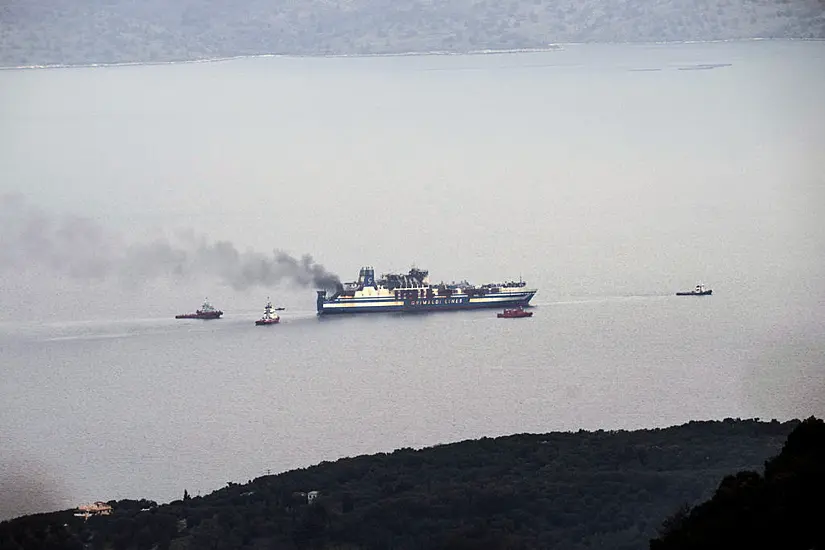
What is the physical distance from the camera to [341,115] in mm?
28891

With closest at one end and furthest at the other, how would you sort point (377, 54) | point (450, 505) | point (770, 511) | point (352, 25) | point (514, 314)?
1. point (770, 511)
2. point (450, 505)
3. point (514, 314)
4. point (352, 25)
5. point (377, 54)

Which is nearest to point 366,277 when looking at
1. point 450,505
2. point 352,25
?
point 352,25

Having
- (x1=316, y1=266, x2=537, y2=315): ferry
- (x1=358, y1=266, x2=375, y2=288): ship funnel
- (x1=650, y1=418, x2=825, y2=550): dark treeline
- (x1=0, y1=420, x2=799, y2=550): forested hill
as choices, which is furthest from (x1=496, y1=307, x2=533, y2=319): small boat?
(x1=650, y1=418, x2=825, y2=550): dark treeline

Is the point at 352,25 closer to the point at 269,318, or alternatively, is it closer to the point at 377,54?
the point at 377,54

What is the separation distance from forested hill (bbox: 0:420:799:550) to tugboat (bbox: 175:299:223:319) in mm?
8950

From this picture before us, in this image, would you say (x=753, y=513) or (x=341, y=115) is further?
(x=341, y=115)

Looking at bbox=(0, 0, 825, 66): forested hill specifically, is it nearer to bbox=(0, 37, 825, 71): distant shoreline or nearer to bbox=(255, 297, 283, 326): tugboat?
bbox=(0, 37, 825, 71): distant shoreline

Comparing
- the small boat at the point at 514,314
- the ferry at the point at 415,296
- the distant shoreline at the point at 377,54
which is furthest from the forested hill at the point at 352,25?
the small boat at the point at 514,314

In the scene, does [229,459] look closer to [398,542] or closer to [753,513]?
[398,542]

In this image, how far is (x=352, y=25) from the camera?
26531mm

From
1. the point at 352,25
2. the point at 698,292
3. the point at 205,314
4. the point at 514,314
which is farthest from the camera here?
the point at 352,25

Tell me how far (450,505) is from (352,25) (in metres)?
16.6

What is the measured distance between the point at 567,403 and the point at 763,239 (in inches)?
297

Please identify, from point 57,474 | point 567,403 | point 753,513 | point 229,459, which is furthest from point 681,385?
point 753,513
